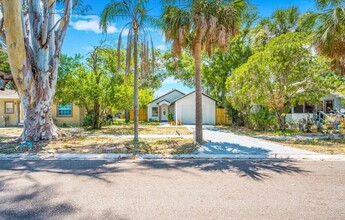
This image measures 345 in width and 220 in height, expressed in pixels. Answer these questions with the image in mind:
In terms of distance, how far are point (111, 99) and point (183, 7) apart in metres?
9.27

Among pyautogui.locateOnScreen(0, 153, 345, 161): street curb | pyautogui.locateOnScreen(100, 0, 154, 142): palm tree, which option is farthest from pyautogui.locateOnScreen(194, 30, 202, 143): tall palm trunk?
pyautogui.locateOnScreen(0, 153, 345, 161): street curb

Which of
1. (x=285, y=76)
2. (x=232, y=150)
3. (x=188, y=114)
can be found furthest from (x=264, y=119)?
(x=188, y=114)

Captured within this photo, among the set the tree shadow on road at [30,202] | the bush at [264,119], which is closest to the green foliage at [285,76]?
the bush at [264,119]

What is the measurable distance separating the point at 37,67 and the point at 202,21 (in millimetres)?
8272

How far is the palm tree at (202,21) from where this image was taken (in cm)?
1048

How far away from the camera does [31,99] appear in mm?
11719

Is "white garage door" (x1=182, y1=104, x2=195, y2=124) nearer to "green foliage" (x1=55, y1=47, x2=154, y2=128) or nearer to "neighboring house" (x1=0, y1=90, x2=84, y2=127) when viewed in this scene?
"green foliage" (x1=55, y1=47, x2=154, y2=128)

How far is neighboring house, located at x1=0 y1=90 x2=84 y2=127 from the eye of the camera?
22.9 m

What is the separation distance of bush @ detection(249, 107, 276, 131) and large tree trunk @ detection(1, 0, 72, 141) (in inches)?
540

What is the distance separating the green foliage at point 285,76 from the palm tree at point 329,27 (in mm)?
2870

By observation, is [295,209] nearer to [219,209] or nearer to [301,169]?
[219,209]

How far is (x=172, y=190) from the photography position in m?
5.07

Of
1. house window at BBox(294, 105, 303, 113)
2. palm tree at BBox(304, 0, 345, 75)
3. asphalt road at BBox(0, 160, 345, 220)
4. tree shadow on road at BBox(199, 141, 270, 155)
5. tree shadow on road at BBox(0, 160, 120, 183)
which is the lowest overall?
asphalt road at BBox(0, 160, 345, 220)

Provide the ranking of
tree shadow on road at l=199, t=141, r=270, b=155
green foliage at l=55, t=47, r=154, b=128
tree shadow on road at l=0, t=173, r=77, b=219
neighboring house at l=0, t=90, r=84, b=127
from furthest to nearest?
neighboring house at l=0, t=90, r=84, b=127, green foliage at l=55, t=47, r=154, b=128, tree shadow on road at l=199, t=141, r=270, b=155, tree shadow on road at l=0, t=173, r=77, b=219
